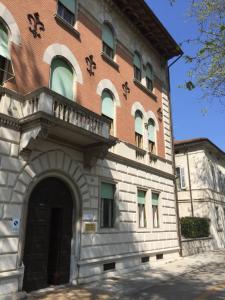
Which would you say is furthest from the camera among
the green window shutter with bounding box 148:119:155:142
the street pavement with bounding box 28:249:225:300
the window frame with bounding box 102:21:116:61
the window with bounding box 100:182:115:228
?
the green window shutter with bounding box 148:119:155:142

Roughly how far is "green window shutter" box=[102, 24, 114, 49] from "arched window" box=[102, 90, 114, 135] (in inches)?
98.9

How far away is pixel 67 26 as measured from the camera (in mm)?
11852

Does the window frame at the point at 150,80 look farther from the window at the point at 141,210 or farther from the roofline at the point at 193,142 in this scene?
the roofline at the point at 193,142

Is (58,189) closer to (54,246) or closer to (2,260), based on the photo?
(54,246)

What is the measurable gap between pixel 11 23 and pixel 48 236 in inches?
263

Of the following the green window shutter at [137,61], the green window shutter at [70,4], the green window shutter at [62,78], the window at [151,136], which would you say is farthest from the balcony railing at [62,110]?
the green window shutter at [137,61]

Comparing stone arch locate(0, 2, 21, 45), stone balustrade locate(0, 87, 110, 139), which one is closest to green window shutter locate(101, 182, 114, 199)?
stone balustrade locate(0, 87, 110, 139)

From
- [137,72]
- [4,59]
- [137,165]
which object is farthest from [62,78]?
[137,72]

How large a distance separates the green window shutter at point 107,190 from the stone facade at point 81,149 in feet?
0.65

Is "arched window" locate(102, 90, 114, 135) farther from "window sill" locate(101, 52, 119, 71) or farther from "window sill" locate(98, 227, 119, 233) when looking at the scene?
"window sill" locate(98, 227, 119, 233)

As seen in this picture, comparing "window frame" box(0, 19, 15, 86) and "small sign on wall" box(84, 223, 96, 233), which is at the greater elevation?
"window frame" box(0, 19, 15, 86)

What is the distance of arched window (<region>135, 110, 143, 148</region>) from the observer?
15.8 metres

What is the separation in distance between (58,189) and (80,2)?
7.80 m

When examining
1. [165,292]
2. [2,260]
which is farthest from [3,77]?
[165,292]
